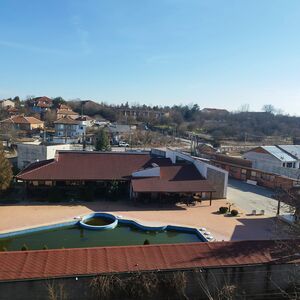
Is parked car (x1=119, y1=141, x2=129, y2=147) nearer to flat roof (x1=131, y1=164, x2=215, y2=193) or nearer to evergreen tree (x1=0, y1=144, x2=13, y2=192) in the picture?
flat roof (x1=131, y1=164, x2=215, y2=193)

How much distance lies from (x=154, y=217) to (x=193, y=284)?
33.5ft

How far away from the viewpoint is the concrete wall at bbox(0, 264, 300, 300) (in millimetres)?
12398

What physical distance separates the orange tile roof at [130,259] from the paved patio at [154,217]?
5.07 metres

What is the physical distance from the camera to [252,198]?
101 feet

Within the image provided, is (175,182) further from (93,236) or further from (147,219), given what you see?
(93,236)

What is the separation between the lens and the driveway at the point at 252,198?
27.0 meters

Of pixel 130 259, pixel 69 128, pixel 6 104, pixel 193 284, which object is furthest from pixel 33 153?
pixel 6 104

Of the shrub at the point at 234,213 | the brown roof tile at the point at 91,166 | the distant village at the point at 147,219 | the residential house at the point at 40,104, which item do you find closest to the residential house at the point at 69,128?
the distant village at the point at 147,219

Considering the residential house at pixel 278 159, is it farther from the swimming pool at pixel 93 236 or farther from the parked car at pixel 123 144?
the parked car at pixel 123 144

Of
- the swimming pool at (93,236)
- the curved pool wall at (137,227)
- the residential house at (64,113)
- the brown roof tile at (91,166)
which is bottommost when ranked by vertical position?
the swimming pool at (93,236)

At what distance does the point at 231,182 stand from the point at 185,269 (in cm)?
2592

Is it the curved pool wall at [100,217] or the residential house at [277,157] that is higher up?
the residential house at [277,157]

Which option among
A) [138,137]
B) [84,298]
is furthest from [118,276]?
[138,137]

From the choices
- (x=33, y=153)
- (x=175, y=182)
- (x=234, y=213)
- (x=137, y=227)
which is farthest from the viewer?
(x=33, y=153)
